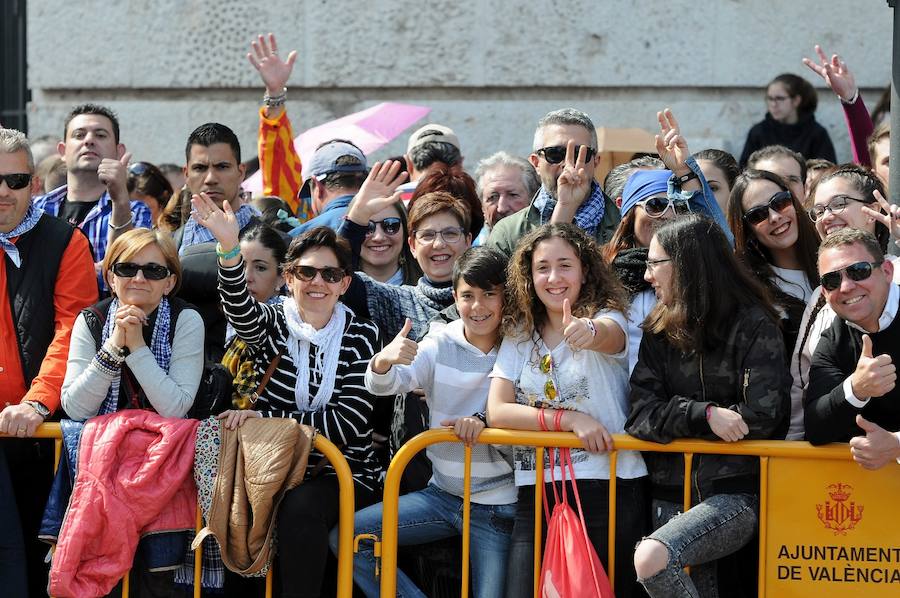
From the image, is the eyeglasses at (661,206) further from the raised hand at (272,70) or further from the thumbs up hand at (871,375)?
the raised hand at (272,70)

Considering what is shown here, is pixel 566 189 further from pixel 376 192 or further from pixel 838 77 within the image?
pixel 838 77

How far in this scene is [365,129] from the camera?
802 centimetres

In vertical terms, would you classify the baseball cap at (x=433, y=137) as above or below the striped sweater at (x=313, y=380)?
above

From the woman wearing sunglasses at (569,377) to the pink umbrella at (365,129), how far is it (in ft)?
9.96

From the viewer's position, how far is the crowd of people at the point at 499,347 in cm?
447

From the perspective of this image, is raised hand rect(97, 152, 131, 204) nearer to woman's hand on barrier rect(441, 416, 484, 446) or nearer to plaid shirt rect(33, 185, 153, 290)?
plaid shirt rect(33, 185, 153, 290)

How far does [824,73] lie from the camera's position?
20.1 feet

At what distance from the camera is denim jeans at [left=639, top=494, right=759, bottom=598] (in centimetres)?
427

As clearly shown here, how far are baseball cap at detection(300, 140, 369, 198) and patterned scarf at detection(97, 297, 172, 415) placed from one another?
151 centimetres

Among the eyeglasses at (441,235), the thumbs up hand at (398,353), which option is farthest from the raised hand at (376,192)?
the thumbs up hand at (398,353)

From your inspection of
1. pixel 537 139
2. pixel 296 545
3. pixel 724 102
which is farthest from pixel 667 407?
pixel 724 102

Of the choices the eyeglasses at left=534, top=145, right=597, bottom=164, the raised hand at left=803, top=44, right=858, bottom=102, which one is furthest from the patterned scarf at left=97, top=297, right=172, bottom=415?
the raised hand at left=803, top=44, right=858, bottom=102

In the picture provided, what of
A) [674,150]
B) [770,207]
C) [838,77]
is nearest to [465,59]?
[838,77]

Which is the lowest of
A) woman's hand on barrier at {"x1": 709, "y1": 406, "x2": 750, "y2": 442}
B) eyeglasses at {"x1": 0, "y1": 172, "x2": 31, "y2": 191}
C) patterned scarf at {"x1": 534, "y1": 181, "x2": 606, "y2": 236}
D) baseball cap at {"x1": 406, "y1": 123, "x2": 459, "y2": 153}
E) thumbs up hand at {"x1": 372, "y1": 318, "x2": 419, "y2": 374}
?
woman's hand on barrier at {"x1": 709, "y1": 406, "x2": 750, "y2": 442}
